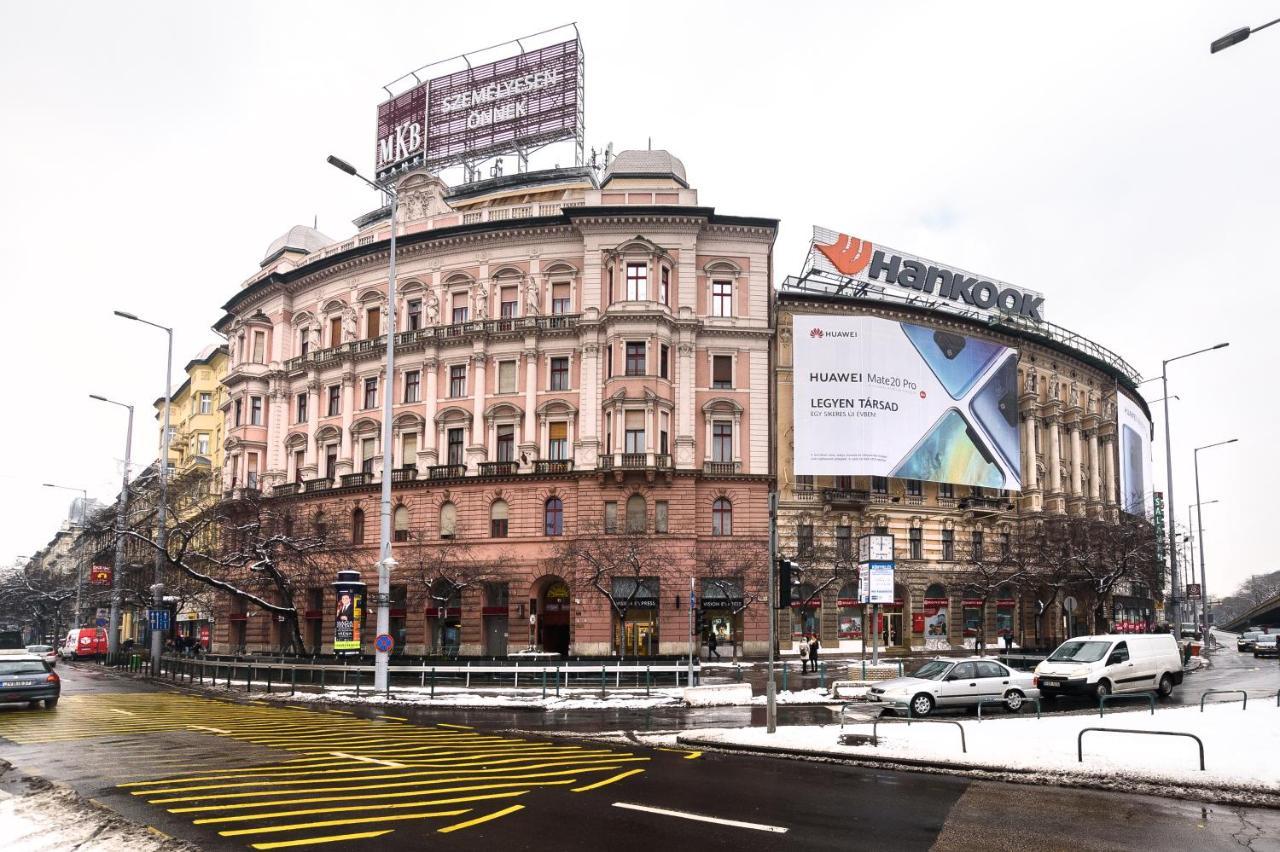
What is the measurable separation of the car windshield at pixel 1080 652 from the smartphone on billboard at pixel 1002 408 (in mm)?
35638

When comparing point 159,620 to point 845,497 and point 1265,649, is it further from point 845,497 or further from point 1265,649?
point 1265,649

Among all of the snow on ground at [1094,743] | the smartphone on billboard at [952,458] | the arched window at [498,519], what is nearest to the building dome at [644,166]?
the arched window at [498,519]

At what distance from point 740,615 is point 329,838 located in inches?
1661

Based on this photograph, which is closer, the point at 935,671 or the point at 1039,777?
the point at 1039,777

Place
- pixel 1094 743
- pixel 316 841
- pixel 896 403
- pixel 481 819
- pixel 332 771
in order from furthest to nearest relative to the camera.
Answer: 1. pixel 896 403
2. pixel 1094 743
3. pixel 332 771
4. pixel 481 819
5. pixel 316 841

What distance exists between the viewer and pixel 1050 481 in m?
69.8

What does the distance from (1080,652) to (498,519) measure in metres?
33.7

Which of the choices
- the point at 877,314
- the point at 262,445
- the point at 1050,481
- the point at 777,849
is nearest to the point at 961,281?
the point at 877,314

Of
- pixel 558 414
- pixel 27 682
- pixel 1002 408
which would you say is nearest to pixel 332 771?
pixel 27 682

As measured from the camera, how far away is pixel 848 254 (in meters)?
61.6

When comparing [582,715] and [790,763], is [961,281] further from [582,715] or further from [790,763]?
[790,763]

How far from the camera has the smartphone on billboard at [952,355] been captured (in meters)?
59.8

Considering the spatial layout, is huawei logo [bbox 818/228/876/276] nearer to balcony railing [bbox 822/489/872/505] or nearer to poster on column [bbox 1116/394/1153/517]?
balcony railing [bbox 822/489/872/505]

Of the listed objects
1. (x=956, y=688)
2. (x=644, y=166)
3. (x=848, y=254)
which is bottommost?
(x=956, y=688)
